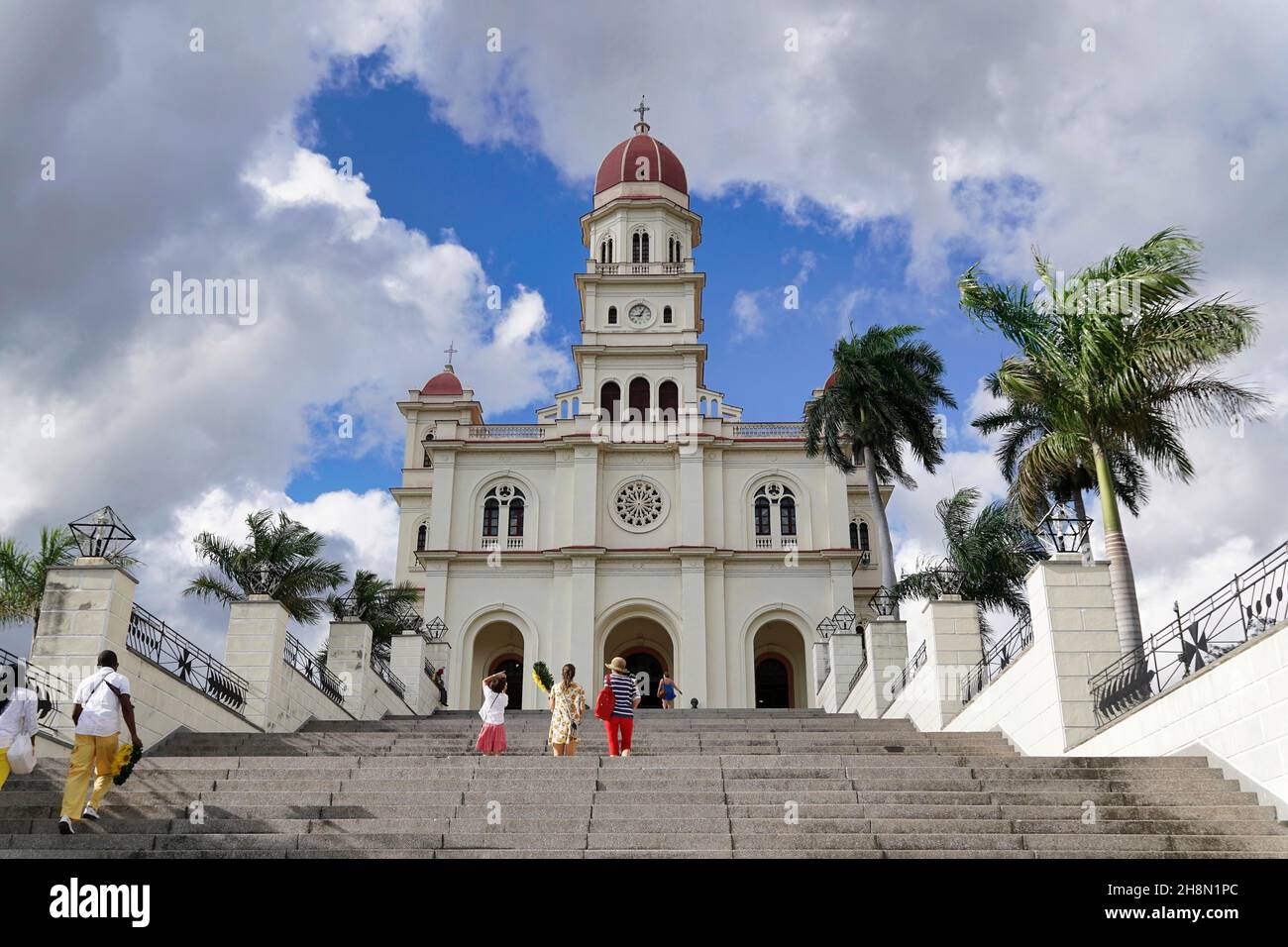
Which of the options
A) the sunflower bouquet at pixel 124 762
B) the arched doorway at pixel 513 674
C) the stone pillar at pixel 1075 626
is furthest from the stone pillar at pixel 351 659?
the arched doorway at pixel 513 674

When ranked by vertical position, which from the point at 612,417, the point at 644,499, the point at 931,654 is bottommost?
the point at 931,654

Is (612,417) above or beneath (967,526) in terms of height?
above

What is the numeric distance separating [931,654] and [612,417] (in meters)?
23.0

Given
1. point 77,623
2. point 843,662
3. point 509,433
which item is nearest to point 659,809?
point 77,623

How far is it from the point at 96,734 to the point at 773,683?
3021cm

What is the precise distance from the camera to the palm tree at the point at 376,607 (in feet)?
92.4

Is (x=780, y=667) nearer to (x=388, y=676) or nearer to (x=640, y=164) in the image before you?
(x=388, y=676)

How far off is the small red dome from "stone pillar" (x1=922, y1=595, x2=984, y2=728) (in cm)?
3405

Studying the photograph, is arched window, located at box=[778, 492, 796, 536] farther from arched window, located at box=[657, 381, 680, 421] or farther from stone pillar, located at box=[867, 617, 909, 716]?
stone pillar, located at box=[867, 617, 909, 716]

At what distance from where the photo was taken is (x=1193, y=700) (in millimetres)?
10312

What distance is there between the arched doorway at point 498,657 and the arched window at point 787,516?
956 centimetres
